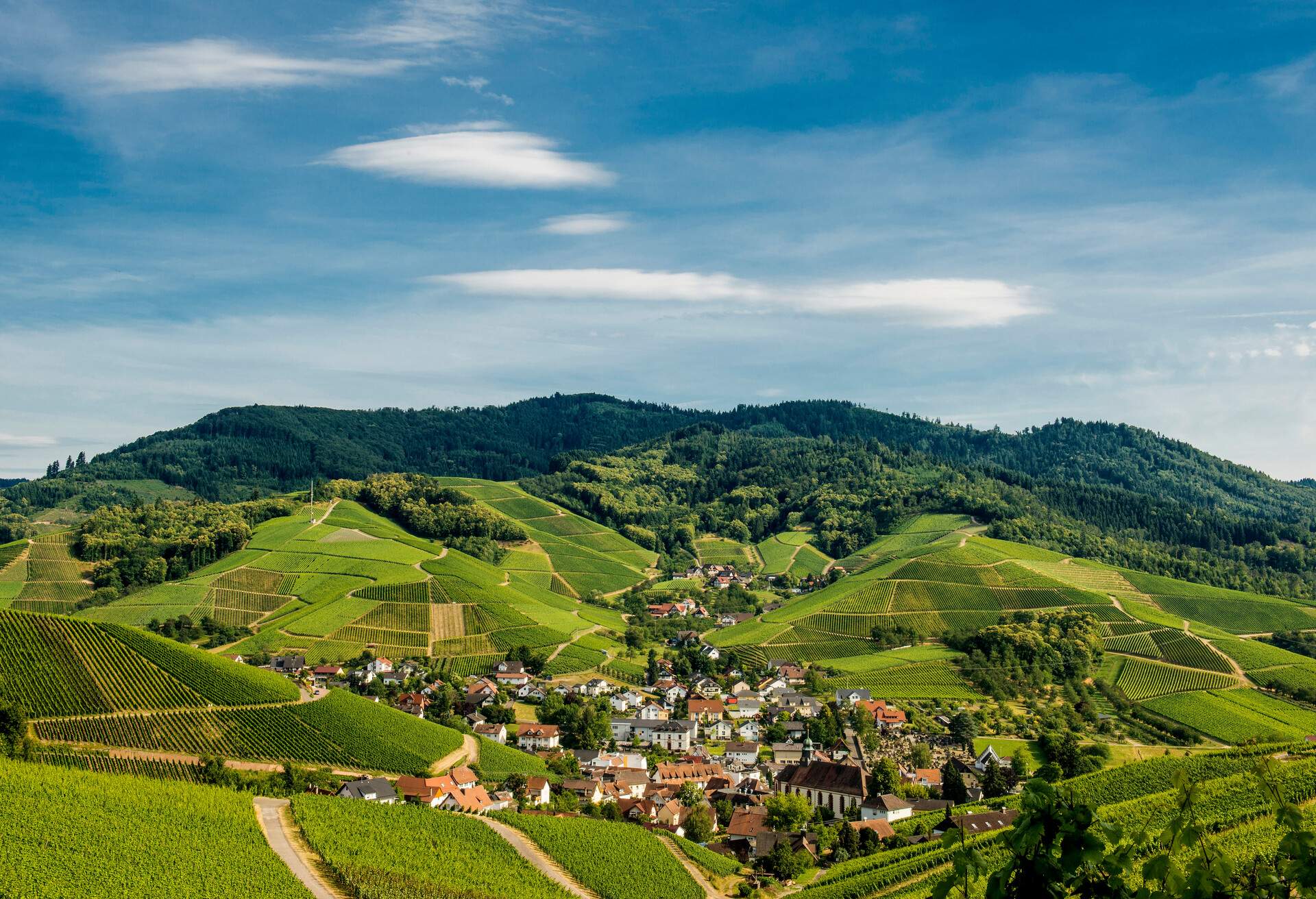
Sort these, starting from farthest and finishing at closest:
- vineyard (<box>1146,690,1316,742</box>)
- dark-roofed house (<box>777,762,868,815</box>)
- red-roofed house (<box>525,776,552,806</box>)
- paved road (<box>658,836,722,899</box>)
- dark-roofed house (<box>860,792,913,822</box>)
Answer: vineyard (<box>1146,690,1316,742</box>), dark-roofed house (<box>777,762,868,815</box>), dark-roofed house (<box>860,792,913,822</box>), red-roofed house (<box>525,776,552,806</box>), paved road (<box>658,836,722,899</box>)

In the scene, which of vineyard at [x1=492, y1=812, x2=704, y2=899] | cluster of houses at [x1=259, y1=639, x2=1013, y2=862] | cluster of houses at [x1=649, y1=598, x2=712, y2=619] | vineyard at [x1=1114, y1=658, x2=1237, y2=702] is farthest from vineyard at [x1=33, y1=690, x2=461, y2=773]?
cluster of houses at [x1=649, y1=598, x2=712, y2=619]

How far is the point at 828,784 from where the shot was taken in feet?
200

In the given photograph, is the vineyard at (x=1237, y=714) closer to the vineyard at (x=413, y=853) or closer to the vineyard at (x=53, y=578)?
the vineyard at (x=413, y=853)

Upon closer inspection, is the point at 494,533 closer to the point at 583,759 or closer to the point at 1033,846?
the point at 583,759

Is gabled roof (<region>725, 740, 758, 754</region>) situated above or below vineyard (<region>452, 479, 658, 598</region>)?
below

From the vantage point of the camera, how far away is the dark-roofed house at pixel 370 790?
48344 mm

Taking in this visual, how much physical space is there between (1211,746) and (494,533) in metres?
103

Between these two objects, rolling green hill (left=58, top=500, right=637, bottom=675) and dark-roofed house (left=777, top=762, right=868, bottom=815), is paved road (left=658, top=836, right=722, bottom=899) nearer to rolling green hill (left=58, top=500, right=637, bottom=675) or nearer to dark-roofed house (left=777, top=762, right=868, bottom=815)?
dark-roofed house (left=777, top=762, right=868, bottom=815)

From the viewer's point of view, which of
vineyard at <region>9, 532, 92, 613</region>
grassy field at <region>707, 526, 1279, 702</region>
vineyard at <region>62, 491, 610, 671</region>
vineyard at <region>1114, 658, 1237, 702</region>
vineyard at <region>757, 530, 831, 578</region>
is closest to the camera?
vineyard at <region>1114, 658, 1237, 702</region>

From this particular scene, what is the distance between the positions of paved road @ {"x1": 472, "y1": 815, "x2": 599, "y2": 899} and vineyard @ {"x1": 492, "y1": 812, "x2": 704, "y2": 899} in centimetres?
30

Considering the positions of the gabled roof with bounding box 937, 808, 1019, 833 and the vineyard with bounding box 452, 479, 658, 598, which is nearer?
the gabled roof with bounding box 937, 808, 1019, 833

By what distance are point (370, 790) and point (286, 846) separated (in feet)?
44.7

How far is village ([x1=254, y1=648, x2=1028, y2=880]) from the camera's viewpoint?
5150 cm

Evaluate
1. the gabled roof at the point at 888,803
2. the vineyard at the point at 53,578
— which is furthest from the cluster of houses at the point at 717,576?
the gabled roof at the point at 888,803
